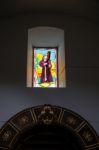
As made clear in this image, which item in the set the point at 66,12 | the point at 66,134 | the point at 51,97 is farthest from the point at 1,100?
the point at 66,12

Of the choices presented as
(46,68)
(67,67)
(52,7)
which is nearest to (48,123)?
(67,67)

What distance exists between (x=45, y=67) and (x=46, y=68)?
4 cm

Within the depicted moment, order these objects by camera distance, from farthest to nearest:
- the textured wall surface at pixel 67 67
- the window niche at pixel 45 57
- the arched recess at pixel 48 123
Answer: the window niche at pixel 45 57 < the textured wall surface at pixel 67 67 < the arched recess at pixel 48 123

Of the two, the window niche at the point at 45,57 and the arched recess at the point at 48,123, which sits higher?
the window niche at the point at 45,57

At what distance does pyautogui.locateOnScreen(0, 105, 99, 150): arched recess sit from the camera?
8.30 m

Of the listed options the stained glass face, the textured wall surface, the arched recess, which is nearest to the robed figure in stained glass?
the stained glass face

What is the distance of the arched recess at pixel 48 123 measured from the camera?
27.2 feet

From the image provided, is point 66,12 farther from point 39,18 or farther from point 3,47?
point 3,47

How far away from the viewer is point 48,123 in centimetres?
846

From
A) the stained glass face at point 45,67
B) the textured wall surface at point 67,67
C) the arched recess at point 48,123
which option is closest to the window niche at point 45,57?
the stained glass face at point 45,67

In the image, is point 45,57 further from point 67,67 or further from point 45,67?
point 67,67

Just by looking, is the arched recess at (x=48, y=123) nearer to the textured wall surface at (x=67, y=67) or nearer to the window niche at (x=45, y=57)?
the textured wall surface at (x=67, y=67)

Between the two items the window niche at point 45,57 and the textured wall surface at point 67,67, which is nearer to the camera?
the textured wall surface at point 67,67

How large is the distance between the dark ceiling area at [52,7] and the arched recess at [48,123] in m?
2.66
